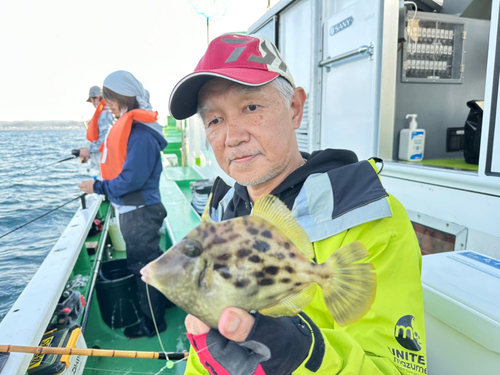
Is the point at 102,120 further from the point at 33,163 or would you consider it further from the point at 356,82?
the point at 356,82

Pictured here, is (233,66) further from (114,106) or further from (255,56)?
(114,106)

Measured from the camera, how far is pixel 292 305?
76 cm

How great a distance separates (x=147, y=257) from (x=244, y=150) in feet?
8.66

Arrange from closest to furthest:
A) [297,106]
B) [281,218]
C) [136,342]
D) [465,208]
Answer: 1. [281,218]
2. [297,106]
3. [465,208]
4. [136,342]

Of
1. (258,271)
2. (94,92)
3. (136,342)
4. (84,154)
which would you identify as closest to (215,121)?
(258,271)

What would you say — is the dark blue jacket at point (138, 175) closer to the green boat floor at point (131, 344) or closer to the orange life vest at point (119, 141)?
the orange life vest at point (119, 141)

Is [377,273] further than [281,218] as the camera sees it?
Yes

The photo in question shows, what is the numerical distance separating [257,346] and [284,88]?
950 mm

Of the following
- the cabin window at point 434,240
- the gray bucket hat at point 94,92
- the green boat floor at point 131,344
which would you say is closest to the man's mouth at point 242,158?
the cabin window at point 434,240

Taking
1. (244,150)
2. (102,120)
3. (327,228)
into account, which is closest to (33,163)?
(102,120)

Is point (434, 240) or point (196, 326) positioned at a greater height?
point (196, 326)

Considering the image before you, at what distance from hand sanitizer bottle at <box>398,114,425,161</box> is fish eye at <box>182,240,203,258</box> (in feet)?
8.61

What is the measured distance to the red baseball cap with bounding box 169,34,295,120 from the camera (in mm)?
1146

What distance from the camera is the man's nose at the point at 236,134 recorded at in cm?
116
